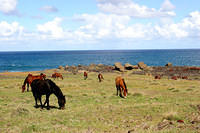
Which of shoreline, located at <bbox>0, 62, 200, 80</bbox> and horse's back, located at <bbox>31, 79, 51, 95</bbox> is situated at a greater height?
horse's back, located at <bbox>31, 79, 51, 95</bbox>

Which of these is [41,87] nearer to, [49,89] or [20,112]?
[49,89]

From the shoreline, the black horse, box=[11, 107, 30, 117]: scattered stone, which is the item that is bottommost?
the shoreline

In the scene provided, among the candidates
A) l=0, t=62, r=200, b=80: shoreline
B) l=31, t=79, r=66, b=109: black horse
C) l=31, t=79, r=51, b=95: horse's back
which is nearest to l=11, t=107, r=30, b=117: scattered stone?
l=31, t=79, r=66, b=109: black horse

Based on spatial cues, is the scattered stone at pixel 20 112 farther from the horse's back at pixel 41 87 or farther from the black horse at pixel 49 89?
the horse's back at pixel 41 87

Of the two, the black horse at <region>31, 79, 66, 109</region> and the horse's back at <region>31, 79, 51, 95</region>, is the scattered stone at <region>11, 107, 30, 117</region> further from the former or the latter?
the horse's back at <region>31, 79, 51, 95</region>

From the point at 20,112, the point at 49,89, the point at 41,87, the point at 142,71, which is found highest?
the point at 41,87

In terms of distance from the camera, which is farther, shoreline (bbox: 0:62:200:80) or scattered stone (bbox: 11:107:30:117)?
shoreline (bbox: 0:62:200:80)

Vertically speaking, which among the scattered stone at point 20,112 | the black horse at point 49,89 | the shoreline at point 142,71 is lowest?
the shoreline at point 142,71

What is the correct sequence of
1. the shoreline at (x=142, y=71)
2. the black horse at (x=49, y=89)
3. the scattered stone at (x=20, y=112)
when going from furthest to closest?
the shoreline at (x=142, y=71) < the black horse at (x=49, y=89) < the scattered stone at (x=20, y=112)

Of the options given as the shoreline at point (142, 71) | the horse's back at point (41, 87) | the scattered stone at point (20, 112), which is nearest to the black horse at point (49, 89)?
the horse's back at point (41, 87)

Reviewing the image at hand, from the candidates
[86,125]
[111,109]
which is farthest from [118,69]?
[86,125]

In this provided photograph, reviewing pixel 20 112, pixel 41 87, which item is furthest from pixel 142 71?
pixel 20 112

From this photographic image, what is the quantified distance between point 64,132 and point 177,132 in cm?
459

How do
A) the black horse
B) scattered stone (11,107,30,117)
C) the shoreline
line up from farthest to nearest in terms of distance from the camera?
1. the shoreline
2. the black horse
3. scattered stone (11,107,30,117)
